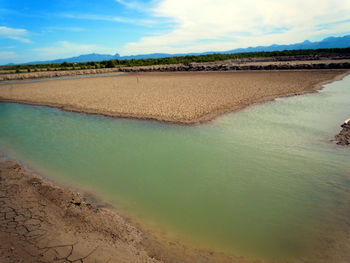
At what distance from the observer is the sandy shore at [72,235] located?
4.03 m

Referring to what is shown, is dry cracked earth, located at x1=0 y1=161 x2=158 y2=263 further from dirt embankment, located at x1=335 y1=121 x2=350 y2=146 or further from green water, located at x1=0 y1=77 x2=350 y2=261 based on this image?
dirt embankment, located at x1=335 y1=121 x2=350 y2=146

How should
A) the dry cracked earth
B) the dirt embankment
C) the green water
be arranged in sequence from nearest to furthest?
the dry cracked earth < the green water < the dirt embankment

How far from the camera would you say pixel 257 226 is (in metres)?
4.92

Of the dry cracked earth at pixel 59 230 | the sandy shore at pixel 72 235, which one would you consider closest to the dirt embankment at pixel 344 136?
the sandy shore at pixel 72 235

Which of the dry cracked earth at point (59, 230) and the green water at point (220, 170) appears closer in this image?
the dry cracked earth at point (59, 230)

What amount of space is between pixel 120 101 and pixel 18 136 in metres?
7.81

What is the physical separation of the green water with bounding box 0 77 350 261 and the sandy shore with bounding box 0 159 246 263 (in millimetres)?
490

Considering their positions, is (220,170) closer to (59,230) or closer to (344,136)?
(59,230)

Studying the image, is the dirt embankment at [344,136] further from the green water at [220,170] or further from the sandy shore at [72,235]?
the sandy shore at [72,235]

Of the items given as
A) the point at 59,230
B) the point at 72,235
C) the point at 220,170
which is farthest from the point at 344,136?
the point at 59,230

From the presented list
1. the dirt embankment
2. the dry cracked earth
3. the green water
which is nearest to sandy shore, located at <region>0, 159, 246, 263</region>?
the dry cracked earth

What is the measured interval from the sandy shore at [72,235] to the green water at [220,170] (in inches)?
19.3

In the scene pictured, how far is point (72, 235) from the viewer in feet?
14.8

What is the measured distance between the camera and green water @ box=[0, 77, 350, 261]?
4875 millimetres
